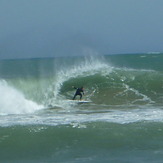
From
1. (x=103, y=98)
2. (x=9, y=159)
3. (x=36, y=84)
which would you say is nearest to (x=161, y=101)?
(x=103, y=98)

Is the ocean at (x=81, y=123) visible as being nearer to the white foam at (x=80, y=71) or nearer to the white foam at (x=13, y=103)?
the white foam at (x=13, y=103)

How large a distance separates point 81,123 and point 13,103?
621cm

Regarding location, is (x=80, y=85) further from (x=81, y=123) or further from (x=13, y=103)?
(x=81, y=123)

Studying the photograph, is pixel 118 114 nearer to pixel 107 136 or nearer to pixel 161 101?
pixel 107 136

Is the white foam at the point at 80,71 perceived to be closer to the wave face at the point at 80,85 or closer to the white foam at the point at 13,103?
the wave face at the point at 80,85

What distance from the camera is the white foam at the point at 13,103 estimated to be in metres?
18.8

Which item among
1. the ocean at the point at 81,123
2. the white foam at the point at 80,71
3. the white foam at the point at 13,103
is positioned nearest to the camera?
the ocean at the point at 81,123

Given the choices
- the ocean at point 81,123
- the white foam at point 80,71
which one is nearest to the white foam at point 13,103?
the ocean at point 81,123

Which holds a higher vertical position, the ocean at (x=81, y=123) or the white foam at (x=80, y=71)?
the white foam at (x=80, y=71)

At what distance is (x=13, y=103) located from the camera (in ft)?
65.2

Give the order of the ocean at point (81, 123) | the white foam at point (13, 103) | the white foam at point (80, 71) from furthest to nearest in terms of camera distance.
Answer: the white foam at point (80, 71) → the white foam at point (13, 103) → the ocean at point (81, 123)

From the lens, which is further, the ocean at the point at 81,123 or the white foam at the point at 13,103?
the white foam at the point at 13,103

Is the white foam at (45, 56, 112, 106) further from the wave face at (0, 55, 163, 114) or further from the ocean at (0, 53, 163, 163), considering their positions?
the ocean at (0, 53, 163, 163)

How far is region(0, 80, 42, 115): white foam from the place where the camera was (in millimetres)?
18750
